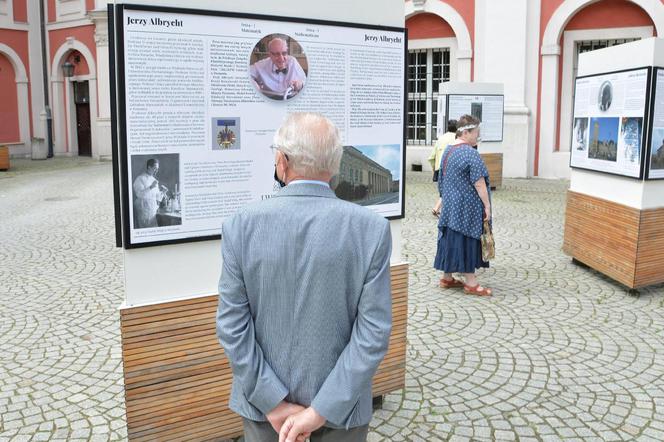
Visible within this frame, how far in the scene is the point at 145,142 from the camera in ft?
9.86

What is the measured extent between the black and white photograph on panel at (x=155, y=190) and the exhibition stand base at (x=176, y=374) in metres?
0.40

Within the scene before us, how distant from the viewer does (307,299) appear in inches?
79.0

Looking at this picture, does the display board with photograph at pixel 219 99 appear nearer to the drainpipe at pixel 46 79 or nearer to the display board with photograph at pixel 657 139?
the display board with photograph at pixel 657 139

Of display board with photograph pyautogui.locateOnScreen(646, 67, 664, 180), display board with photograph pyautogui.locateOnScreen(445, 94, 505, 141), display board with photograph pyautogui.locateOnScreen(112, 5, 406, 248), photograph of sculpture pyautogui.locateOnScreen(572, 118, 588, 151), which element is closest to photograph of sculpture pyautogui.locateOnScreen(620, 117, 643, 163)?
display board with photograph pyautogui.locateOnScreen(646, 67, 664, 180)

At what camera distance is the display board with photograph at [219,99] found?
2957mm

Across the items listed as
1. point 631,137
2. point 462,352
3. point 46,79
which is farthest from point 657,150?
point 46,79

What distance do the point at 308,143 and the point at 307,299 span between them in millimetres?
464

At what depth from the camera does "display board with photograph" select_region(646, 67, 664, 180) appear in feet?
19.6

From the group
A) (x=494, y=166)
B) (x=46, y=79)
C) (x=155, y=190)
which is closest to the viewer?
(x=155, y=190)

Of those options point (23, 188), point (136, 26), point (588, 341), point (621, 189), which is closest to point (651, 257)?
point (621, 189)

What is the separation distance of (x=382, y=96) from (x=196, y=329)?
1.61m

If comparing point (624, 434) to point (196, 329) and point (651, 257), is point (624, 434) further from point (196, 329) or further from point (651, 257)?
point (651, 257)

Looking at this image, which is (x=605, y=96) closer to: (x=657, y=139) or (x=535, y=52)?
(x=657, y=139)

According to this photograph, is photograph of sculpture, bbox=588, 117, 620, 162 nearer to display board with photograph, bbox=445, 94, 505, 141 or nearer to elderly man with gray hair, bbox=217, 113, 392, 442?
elderly man with gray hair, bbox=217, 113, 392, 442
